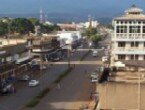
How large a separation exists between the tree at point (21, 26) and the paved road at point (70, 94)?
196 feet

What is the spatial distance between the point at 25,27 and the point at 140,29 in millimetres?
89508

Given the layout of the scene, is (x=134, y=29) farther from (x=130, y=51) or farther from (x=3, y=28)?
(x=3, y=28)

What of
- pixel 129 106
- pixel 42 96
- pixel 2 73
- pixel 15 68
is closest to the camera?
pixel 129 106

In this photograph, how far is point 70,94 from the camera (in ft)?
182

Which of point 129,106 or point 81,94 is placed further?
point 81,94

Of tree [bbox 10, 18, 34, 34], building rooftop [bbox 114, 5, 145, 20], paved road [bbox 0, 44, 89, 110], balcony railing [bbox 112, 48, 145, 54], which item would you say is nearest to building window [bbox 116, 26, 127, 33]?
building rooftop [bbox 114, 5, 145, 20]

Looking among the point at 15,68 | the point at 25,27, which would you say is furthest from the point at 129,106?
the point at 25,27

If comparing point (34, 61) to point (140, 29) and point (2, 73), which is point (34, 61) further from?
point (140, 29)

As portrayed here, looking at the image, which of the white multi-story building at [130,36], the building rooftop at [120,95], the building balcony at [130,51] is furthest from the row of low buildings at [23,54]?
the building rooftop at [120,95]

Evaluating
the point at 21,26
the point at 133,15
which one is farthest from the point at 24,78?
the point at 21,26

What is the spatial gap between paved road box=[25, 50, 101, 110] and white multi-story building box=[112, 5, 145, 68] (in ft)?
16.8

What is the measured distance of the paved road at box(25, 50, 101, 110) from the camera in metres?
48.4

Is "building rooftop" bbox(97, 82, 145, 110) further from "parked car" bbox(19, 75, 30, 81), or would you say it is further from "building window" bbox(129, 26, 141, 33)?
"parked car" bbox(19, 75, 30, 81)

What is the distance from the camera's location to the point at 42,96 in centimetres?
5472
